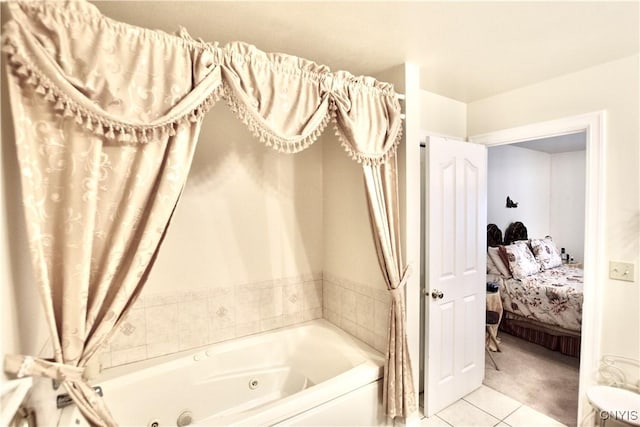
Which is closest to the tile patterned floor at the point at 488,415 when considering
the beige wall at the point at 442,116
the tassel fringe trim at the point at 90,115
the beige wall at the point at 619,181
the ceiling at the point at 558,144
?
the beige wall at the point at 619,181

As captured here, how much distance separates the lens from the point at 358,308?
7.38 ft

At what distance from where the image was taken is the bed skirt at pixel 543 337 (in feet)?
10.1

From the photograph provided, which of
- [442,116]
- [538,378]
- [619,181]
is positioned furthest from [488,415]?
[442,116]

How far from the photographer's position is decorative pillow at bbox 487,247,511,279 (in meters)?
3.71

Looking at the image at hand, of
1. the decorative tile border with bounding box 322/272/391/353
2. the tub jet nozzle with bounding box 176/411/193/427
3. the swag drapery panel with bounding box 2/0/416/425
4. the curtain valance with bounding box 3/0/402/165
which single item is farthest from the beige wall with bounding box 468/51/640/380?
the tub jet nozzle with bounding box 176/411/193/427

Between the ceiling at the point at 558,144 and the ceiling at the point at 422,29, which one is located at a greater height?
Result: the ceiling at the point at 422,29

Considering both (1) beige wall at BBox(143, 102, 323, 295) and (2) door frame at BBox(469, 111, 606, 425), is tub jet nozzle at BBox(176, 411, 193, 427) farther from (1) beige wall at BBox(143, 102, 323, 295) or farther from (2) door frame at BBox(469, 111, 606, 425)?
(2) door frame at BBox(469, 111, 606, 425)

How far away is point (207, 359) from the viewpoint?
2.01m

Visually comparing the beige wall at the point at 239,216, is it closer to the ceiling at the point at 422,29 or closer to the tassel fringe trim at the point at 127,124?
the ceiling at the point at 422,29

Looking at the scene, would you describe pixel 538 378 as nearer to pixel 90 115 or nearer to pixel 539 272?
pixel 539 272

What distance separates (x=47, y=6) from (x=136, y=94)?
14.0 inches

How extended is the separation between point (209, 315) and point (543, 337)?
138 inches

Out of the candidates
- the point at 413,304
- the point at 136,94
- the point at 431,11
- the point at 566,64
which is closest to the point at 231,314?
the point at 413,304

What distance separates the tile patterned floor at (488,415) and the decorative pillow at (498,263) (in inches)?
66.0
